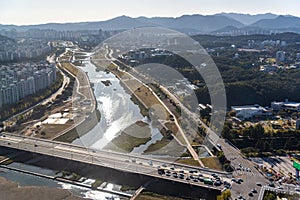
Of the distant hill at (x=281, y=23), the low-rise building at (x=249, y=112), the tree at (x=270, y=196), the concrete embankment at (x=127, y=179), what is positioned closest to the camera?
the tree at (x=270, y=196)

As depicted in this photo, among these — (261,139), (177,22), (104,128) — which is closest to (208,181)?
(261,139)

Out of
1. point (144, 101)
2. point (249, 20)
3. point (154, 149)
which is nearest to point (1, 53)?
point (144, 101)

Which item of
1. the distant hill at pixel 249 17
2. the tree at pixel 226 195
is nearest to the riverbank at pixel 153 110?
the tree at pixel 226 195

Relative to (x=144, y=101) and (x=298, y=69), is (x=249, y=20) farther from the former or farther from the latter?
(x=144, y=101)

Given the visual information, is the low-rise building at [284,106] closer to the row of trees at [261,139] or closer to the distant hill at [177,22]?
the row of trees at [261,139]

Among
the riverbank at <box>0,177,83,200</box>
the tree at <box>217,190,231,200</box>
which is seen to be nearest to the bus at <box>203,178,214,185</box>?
the tree at <box>217,190,231,200</box>

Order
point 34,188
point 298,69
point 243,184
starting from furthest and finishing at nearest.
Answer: point 298,69 → point 34,188 → point 243,184

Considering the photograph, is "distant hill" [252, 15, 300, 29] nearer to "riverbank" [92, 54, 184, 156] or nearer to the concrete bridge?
"riverbank" [92, 54, 184, 156]
